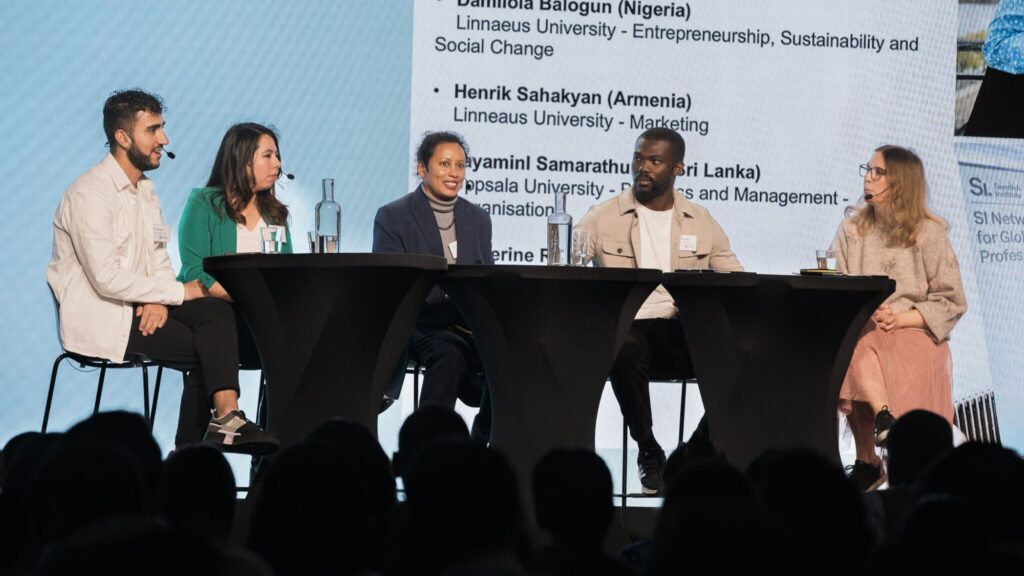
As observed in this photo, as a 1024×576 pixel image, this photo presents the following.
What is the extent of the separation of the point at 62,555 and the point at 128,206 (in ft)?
11.1

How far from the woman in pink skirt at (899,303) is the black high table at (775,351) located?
2.95 ft

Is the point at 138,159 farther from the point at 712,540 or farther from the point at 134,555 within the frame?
the point at 712,540

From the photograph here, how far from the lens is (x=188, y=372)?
177 inches

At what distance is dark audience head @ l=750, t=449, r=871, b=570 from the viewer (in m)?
1.86

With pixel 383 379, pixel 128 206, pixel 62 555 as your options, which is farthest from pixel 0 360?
→ pixel 62 555

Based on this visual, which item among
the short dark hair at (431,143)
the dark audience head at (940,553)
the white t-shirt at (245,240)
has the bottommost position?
the dark audience head at (940,553)

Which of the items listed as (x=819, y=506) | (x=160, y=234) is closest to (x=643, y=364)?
(x=160, y=234)

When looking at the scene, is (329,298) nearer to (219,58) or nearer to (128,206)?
(128,206)

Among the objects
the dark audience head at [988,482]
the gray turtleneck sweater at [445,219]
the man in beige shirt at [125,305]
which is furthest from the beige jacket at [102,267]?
the dark audience head at [988,482]

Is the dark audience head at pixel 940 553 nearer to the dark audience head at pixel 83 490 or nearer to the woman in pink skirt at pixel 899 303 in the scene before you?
the dark audience head at pixel 83 490

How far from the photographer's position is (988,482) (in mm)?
2021

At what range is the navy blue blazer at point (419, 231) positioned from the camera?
486 cm

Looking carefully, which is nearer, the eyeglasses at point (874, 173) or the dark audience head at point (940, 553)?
the dark audience head at point (940, 553)

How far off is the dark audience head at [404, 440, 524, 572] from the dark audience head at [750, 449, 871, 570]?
15.3 inches
